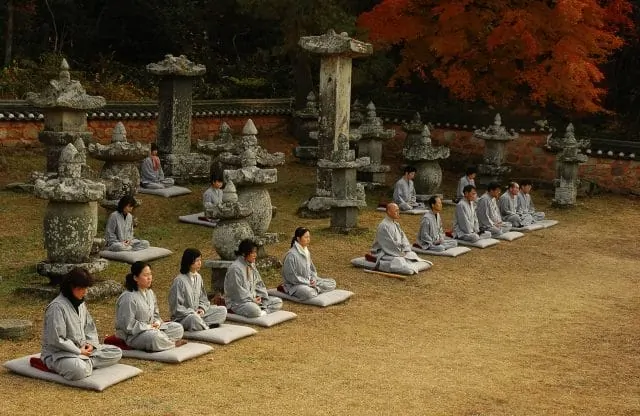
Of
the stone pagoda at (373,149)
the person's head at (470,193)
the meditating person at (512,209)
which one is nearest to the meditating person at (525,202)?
the meditating person at (512,209)

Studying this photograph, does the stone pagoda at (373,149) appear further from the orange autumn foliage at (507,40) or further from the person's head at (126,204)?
the person's head at (126,204)

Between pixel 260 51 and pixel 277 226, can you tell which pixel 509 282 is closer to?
pixel 277 226

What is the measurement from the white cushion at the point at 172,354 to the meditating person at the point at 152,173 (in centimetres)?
1105

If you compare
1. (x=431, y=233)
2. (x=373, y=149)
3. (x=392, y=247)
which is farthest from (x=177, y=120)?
(x=392, y=247)

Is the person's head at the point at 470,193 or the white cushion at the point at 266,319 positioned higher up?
the person's head at the point at 470,193

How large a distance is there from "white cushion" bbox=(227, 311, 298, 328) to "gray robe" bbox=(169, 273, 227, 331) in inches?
22.7

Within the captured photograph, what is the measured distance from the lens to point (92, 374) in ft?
34.6

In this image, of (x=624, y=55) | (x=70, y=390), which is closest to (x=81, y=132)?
(x=70, y=390)

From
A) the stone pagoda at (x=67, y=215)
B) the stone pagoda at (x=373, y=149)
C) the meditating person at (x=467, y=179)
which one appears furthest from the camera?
the stone pagoda at (x=373, y=149)

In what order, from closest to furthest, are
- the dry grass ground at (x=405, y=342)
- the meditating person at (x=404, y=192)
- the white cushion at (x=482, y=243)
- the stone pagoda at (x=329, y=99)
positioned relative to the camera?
1. the dry grass ground at (x=405, y=342)
2. the white cushion at (x=482, y=243)
3. the stone pagoda at (x=329, y=99)
4. the meditating person at (x=404, y=192)

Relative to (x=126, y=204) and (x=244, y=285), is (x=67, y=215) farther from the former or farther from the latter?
(x=244, y=285)

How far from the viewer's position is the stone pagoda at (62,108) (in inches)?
781

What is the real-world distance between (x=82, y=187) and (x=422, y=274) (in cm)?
607

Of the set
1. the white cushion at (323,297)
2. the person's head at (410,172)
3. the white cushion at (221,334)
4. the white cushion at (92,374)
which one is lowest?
the white cushion at (92,374)
